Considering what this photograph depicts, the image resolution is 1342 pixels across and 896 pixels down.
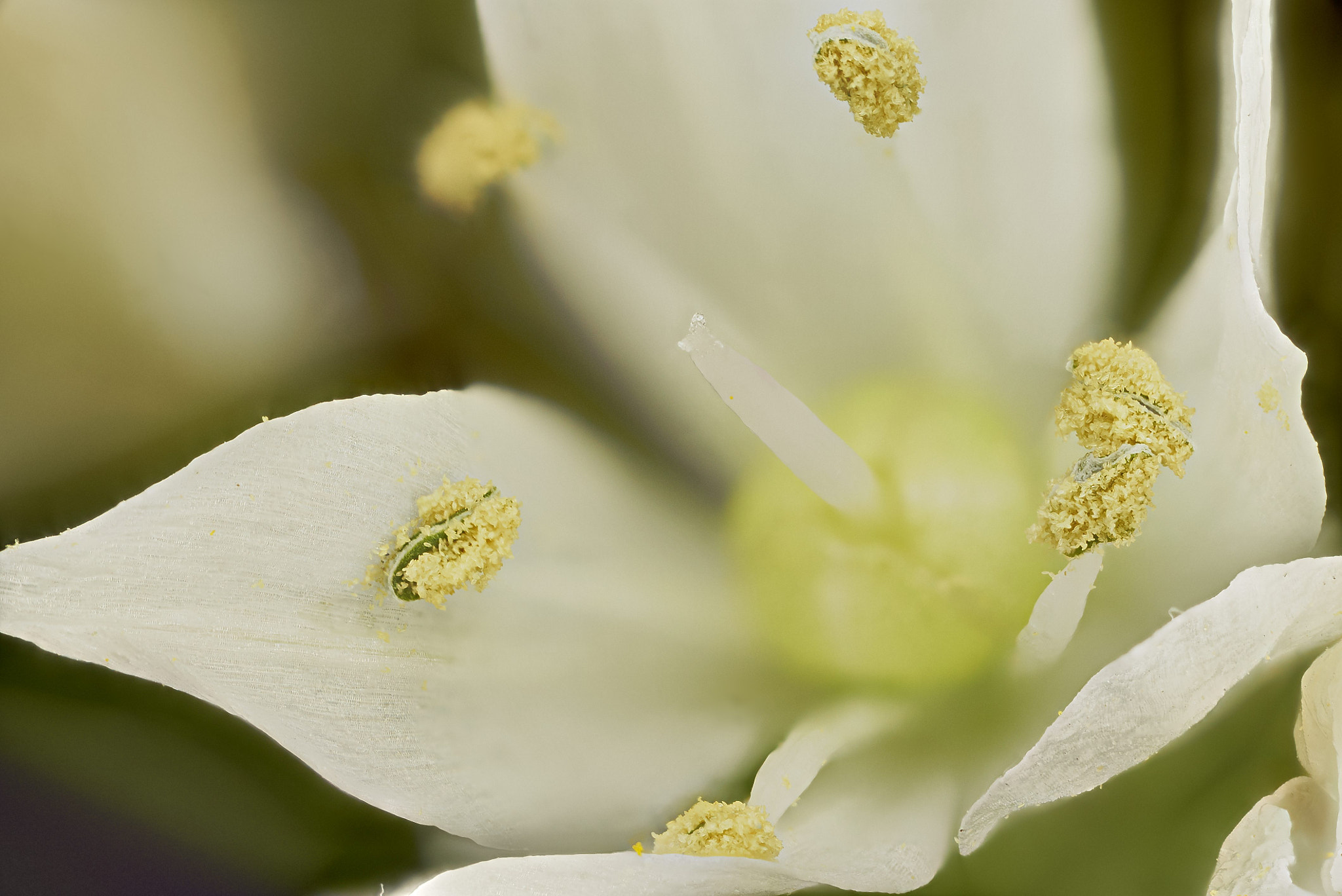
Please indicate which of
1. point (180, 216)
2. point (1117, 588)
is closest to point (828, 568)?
point (1117, 588)

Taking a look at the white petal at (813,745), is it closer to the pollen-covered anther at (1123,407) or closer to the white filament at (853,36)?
the pollen-covered anther at (1123,407)

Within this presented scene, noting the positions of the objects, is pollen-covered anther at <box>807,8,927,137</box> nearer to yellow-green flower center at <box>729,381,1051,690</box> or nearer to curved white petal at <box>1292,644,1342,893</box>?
yellow-green flower center at <box>729,381,1051,690</box>

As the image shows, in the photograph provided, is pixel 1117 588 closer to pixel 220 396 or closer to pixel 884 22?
pixel 884 22

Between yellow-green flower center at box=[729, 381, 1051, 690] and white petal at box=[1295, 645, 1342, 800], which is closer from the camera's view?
white petal at box=[1295, 645, 1342, 800]

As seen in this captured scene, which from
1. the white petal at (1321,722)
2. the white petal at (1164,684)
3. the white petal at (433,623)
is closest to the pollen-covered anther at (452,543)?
the white petal at (433,623)

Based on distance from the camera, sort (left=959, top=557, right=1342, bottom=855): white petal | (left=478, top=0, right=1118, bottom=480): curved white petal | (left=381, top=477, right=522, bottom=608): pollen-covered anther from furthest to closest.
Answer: (left=478, top=0, right=1118, bottom=480): curved white petal → (left=381, top=477, right=522, bottom=608): pollen-covered anther → (left=959, top=557, right=1342, bottom=855): white petal

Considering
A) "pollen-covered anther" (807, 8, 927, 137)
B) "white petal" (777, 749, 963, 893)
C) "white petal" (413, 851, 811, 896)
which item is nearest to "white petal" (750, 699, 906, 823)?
"white petal" (777, 749, 963, 893)
